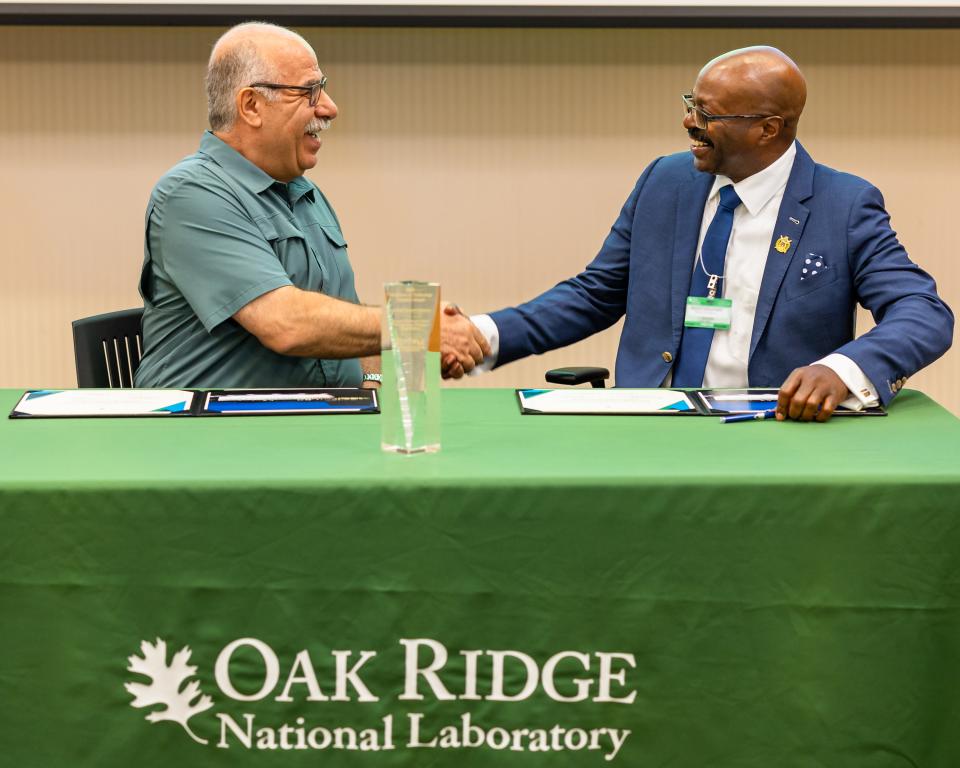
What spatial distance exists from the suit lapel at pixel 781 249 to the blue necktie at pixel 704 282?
0.10 meters

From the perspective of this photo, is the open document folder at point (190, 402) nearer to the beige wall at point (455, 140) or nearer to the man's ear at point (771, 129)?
the man's ear at point (771, 129)

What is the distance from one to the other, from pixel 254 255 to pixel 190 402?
Result: 0.48 m

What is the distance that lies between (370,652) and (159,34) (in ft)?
10.1

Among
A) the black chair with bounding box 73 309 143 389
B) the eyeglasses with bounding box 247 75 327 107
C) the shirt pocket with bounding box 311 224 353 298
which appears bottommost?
the black chair with bounding box 73 309 143 389

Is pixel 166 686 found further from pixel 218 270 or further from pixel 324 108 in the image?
pixel 324 108

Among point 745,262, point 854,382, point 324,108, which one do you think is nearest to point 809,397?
point 854,382

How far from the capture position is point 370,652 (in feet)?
4.95

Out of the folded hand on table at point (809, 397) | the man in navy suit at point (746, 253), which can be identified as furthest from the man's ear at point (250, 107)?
the folded hand on table at point (809, 397)

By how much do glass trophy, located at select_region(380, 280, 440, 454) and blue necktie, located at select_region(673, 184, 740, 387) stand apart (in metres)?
1.04

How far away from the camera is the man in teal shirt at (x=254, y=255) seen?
2.30 m

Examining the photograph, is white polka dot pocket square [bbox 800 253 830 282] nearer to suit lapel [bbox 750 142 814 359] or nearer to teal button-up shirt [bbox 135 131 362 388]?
suit lapel [bbox 750 142 814 359]

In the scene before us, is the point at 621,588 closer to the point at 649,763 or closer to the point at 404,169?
the point at 649,763

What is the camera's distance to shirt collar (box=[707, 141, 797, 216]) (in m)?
2.54

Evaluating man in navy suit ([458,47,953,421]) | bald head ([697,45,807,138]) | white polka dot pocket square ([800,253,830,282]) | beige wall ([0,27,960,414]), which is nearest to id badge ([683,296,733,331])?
man in navy suit ([458,47,953,421])
